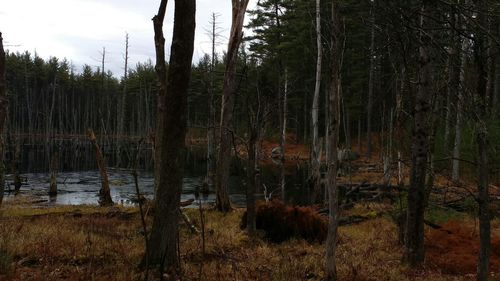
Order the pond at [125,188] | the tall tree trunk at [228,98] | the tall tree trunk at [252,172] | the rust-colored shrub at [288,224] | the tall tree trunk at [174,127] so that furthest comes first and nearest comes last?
1. the pond at [125,188]
2. the tall tree trunk at [228,98]
3. the rust-colored shrub at [288,224]
4. the tall tree trunk at [252,172]
5. the tall tree trunk at [174,127]

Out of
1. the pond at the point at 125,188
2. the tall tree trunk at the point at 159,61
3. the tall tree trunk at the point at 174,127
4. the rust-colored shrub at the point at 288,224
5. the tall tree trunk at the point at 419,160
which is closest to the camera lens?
the tall tree trunk at the point at 174,127

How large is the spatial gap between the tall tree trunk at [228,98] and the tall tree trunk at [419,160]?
6.01 m

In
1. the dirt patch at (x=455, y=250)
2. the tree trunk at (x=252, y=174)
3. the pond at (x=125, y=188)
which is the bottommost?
the pond at (x=125, y=188)

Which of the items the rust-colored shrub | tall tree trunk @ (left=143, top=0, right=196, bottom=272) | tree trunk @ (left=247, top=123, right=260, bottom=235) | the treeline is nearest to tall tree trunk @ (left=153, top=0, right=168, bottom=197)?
the treeline

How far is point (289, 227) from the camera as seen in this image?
10.9 metres

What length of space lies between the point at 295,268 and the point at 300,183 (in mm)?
22470

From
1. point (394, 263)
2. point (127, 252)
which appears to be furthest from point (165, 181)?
point (394, 263)

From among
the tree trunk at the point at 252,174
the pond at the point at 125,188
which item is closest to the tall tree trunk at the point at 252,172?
the tree trunk at the point at 252,174

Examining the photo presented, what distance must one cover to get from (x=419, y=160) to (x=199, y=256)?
4369mm

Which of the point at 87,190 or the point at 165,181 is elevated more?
the point at 165,181

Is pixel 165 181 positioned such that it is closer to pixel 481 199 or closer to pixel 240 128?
pixel 481 199

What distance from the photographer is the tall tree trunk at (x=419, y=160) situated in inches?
305

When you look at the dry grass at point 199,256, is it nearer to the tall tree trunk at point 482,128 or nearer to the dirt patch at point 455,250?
the dirt patch at point 455,250

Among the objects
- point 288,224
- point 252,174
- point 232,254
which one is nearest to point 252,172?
point 252,174
